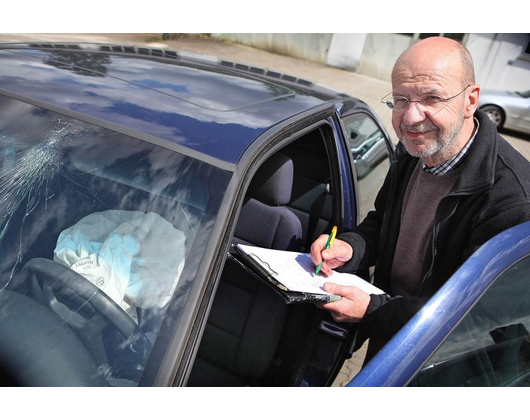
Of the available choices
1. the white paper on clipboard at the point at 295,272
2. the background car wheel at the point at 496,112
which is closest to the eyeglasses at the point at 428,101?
the white paper on clipboard at the point at 295,272

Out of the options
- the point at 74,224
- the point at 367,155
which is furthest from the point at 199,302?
the point at 367,155

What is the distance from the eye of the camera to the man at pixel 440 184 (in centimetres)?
163

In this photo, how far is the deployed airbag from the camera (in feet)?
4.39

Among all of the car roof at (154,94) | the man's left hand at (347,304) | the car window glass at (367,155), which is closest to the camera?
the car roof at (154,94)

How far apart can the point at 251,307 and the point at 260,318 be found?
0.06 meters

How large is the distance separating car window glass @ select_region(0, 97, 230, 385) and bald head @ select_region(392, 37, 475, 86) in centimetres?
82

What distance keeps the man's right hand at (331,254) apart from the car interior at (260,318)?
22cm

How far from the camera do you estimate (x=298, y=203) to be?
2543mm

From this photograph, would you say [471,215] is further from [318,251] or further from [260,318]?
[260,318]

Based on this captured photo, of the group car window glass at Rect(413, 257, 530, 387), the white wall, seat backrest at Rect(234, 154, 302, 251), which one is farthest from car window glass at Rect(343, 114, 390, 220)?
the white wall

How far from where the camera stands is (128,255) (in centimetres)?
142

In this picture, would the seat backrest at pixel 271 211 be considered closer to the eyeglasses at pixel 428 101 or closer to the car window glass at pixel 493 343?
the eyeglasses at pixel 428 101
